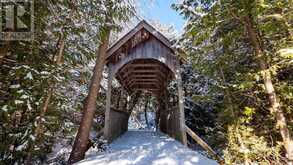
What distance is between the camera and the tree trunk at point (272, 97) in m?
3.33

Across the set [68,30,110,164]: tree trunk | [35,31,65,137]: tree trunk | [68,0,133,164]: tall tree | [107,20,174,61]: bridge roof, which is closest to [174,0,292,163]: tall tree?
[68,0,133,164]: tall tree

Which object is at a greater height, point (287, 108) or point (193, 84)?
point (193, 84)

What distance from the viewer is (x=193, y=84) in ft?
29.7

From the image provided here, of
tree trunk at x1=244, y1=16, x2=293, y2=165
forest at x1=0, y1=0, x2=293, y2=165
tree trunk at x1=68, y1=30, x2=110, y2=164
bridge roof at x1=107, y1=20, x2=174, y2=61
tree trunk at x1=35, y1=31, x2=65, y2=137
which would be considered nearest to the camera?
tree trunk at x1=244, y1=16, x2=293, y2=165

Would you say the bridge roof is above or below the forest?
above

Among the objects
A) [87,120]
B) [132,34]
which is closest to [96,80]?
[87,120]

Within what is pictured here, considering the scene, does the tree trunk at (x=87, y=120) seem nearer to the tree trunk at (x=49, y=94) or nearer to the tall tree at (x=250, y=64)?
the tree trunk at (x=49, y=94)

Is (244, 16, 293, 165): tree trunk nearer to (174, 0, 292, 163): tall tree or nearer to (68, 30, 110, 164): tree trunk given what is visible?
(174, 0, 292, 163): tall tree

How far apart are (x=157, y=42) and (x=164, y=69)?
91.2 inches

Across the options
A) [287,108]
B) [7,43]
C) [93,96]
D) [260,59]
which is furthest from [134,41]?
[287,108]

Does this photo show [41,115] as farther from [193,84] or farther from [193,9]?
[193,84]

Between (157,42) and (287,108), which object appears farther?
(157,42)

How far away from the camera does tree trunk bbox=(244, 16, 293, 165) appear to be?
333 cm

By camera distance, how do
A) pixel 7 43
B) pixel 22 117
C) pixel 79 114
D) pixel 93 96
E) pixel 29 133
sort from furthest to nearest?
pixel 79 114
pixel 93 96
pixel 22 117
pixel 7 43
pixel 29 133
